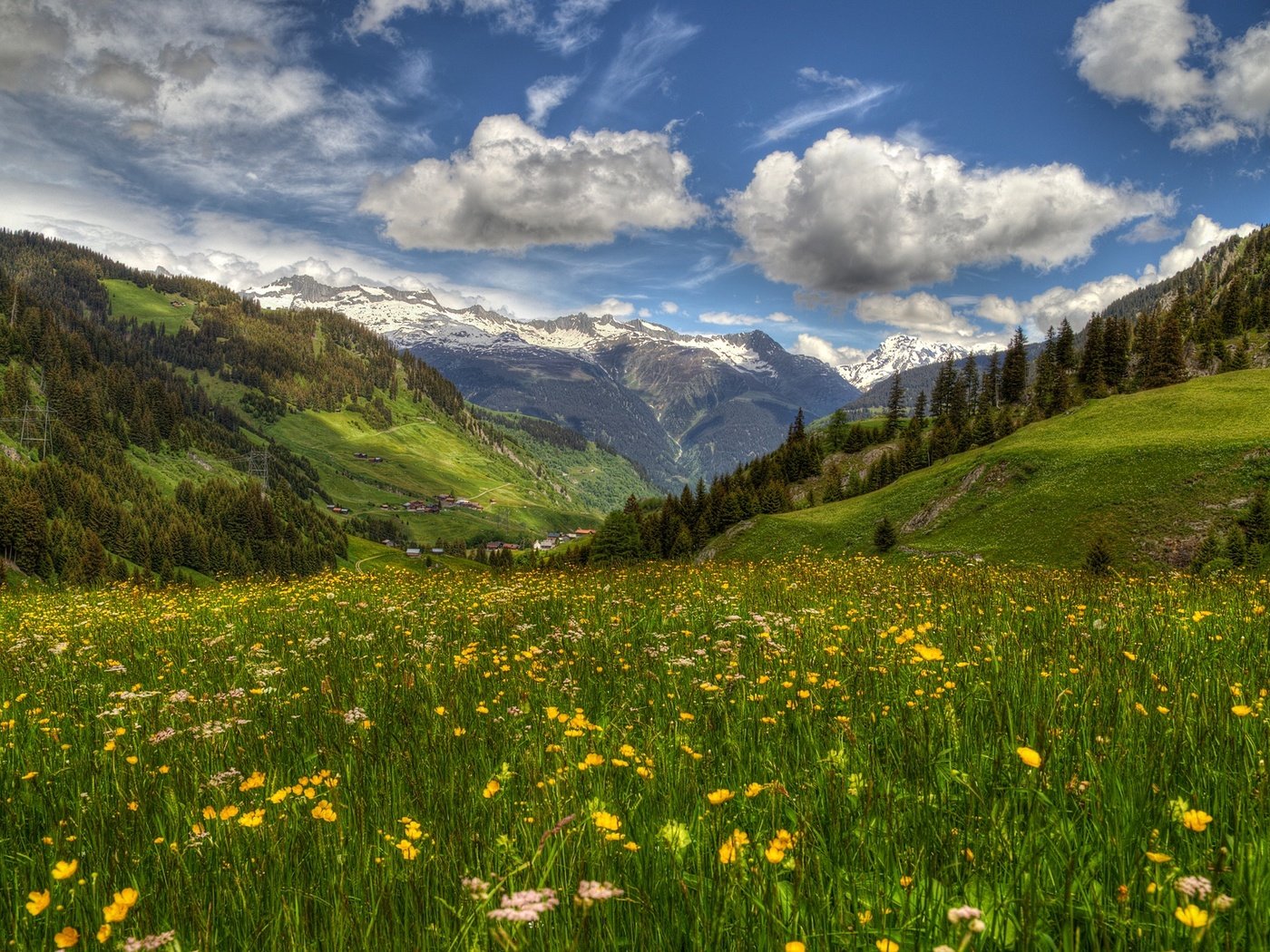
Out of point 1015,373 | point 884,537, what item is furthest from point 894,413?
point 884,537

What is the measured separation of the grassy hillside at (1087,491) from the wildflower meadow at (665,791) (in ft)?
113

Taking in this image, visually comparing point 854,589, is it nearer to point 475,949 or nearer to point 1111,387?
point 475,949

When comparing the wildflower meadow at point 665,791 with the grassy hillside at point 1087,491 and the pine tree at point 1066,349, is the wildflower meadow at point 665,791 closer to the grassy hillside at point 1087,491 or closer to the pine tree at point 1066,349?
the grassy hillside at point 1087,491

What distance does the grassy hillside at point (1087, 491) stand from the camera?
37219 mm

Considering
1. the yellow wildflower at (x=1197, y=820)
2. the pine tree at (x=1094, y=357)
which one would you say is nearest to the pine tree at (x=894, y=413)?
the pine tree at (x=1094, y=357)

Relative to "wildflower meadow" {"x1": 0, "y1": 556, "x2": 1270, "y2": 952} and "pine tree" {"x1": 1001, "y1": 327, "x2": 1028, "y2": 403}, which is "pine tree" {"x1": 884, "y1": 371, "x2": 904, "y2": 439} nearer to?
"pine tree" {"x1": 1001, "y1": 327, "x2": 1028, "y2": 403}

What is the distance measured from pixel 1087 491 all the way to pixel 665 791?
1927 inches

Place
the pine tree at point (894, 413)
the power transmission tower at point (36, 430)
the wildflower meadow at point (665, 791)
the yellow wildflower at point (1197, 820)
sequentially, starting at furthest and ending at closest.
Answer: the power transmission tower at point (36, 430)
the pine tree at point (894, 413)
the wildflower meadow at point (665, 791)
the yellow wildflower at point (1197, 820)

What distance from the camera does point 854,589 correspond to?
38.7 ft

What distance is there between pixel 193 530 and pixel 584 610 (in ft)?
621

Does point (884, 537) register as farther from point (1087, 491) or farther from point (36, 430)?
point (36, 430)

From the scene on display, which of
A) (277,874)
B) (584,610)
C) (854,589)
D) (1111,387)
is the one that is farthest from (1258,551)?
(1111,387)

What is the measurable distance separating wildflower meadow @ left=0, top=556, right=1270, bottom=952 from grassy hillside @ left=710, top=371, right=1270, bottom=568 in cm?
3454

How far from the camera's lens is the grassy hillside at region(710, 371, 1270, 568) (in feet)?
122
